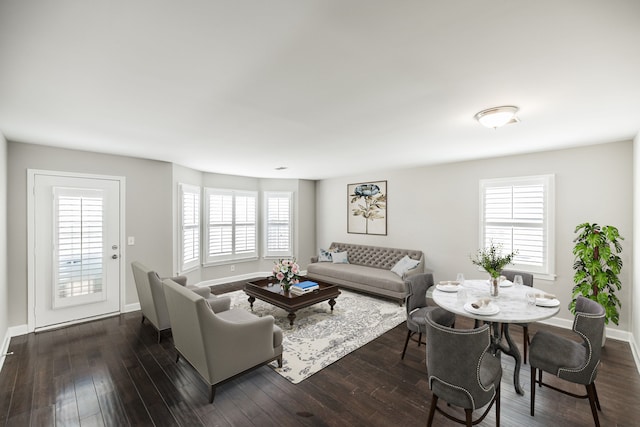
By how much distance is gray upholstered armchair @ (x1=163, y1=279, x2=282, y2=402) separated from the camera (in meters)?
2.39

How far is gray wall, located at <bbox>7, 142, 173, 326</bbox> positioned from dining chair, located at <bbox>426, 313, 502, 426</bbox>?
4.74 metres

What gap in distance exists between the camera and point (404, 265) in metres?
5.29

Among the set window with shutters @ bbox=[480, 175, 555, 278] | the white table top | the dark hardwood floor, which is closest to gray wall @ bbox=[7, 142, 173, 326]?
the dark hardwood floor

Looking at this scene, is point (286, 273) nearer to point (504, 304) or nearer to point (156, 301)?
point (156, 301)

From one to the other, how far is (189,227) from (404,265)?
4.43 m

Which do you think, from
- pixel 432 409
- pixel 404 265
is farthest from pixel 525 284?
pixel 432 409

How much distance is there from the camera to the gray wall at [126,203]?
369 cm

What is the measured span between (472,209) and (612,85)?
307 centimetres

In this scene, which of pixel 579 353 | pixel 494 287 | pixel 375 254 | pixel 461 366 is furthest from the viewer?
pixel 375 254

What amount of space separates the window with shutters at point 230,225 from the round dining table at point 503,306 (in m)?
5.06

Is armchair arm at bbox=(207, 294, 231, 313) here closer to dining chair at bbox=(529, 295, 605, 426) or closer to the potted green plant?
dining chair at bbox=(529, 295, 605, 426)

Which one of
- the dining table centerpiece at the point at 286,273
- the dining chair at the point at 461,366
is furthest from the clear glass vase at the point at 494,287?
the dining table centerpiece at the point at 286,273

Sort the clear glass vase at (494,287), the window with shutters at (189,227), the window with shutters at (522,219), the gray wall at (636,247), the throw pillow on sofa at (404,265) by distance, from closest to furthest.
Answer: the clear glass vase at (494,287) → the gray wall at (636,247) → the window with shutters at (522,219) → the throw pillow on sofa at (404,265) → the window with shutters at (189,227)

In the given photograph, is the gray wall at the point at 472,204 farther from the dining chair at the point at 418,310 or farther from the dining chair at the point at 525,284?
the dining chair at the point at 418,310
